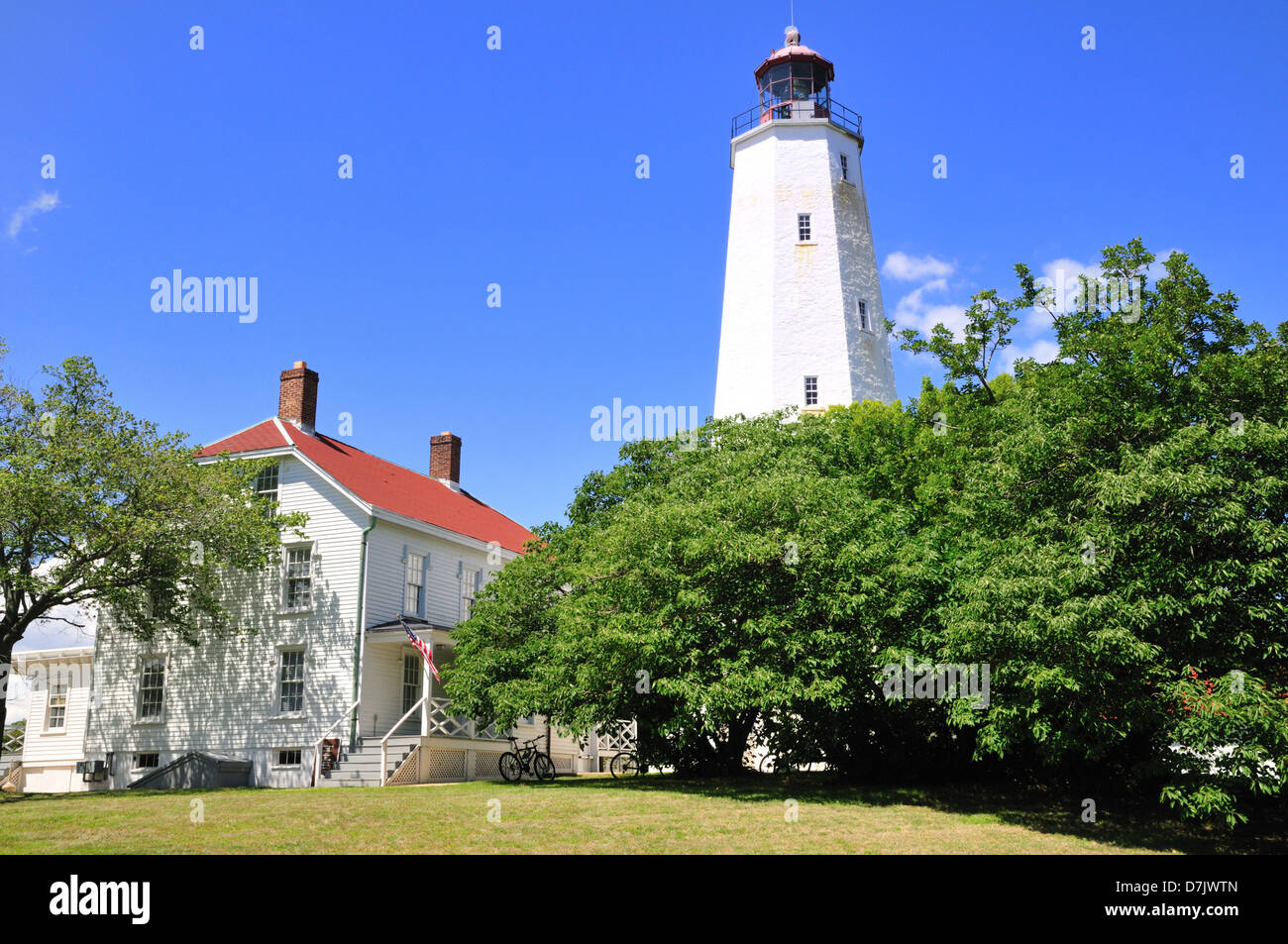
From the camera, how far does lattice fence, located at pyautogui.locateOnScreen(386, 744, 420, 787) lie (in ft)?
75.0

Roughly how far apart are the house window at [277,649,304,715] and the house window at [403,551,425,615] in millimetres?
2998

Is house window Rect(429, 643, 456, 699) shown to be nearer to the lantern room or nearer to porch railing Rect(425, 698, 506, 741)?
porch railing Rect(425, 698, 506, 741)

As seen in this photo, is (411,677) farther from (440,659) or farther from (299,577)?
(299,577)

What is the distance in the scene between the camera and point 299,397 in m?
29.3

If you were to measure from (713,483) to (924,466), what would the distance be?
15.6 ft

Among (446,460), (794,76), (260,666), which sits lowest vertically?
(260,666)

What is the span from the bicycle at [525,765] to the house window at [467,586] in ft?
19.5

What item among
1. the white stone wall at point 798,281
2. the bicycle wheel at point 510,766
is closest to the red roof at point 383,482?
the bicycle wheel at point 510,766

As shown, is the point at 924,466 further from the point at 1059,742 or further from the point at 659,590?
the point at 1059,742

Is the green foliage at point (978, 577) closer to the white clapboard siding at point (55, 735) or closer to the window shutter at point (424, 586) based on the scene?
the window shutter at point (424, 586)

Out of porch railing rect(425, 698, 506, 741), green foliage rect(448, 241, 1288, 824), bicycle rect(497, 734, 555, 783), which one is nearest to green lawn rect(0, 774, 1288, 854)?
green foliage rect(448, 241, 1288, 824)

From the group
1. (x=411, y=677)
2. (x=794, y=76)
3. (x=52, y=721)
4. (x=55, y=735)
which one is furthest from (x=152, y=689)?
(x=794, y=76)

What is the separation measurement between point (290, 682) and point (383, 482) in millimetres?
6443
